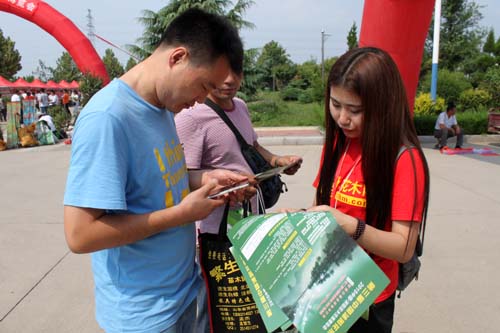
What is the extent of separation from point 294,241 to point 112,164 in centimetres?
53

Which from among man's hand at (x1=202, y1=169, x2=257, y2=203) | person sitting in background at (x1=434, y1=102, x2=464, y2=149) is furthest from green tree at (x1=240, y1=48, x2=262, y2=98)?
man's hand at (x1=202, y1=169, x2=257, y2=203)

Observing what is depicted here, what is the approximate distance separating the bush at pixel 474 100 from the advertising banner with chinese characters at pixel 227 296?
1586 centimetres

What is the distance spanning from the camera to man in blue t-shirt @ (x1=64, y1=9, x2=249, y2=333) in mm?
1039

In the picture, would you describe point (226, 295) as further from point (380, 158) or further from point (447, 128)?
point (447, 128)

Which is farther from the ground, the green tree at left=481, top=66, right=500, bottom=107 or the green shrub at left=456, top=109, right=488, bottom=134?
the green tree at left=481, top=66, right=500, bottom=107

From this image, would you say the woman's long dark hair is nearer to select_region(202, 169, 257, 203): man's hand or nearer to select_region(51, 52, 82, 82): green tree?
select_region(202, 169, 257, 203): man's hand

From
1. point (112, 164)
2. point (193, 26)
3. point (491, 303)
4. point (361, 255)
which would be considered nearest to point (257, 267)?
point (361, 255)

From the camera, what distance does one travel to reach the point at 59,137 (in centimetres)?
1170

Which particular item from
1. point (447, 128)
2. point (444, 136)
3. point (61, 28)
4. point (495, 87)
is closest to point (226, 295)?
point (444, 136)

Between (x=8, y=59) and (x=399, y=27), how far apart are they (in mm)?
33732

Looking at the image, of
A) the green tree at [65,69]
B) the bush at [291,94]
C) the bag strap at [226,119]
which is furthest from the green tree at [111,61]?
the bag strap at [226,119]

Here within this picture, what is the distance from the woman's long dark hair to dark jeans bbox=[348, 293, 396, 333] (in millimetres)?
356

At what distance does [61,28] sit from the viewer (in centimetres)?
1394

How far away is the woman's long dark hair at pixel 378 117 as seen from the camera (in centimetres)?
124
